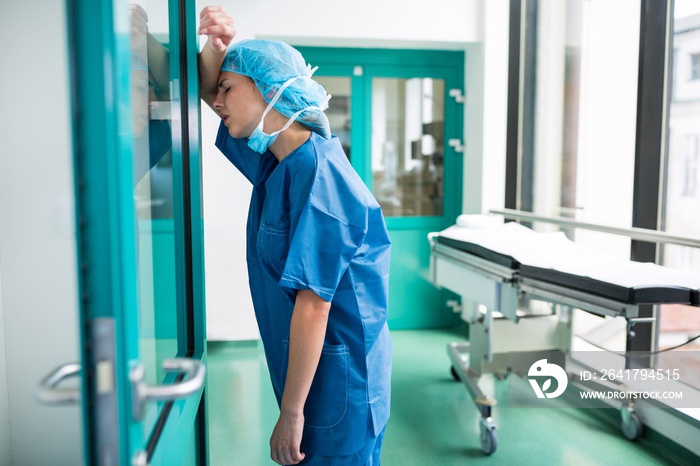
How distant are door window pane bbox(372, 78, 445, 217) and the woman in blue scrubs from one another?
8.96ft

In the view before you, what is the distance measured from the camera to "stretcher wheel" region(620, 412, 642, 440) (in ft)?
7.96

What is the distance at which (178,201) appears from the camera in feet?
4.41

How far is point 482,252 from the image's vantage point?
91.6 inches

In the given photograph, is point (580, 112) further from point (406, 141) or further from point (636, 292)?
point (636, 292)

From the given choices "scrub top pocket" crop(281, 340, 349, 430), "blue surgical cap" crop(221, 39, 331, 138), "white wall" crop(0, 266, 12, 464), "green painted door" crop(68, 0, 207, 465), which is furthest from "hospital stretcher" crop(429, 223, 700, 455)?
"white wall" crop(0, 266, 12, 464)

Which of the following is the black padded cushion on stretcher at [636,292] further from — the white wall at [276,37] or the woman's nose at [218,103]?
the white wall at [276,37]

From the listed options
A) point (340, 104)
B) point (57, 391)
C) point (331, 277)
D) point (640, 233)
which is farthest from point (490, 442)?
point (340, 104)

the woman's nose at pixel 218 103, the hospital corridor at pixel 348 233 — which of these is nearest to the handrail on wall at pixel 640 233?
the hospital corridor at pixel 348 233

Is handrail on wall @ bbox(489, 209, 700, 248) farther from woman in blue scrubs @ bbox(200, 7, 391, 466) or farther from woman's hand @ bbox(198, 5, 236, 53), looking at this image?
woman's hand @ bbox(198, 5, 236, 53)

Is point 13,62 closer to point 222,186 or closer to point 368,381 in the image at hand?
point 368,381

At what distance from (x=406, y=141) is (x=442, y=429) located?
2.10 meters

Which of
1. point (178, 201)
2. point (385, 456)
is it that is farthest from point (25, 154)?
point (385, 456)

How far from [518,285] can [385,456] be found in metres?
0.88

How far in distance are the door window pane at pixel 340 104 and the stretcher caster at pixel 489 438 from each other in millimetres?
2144
